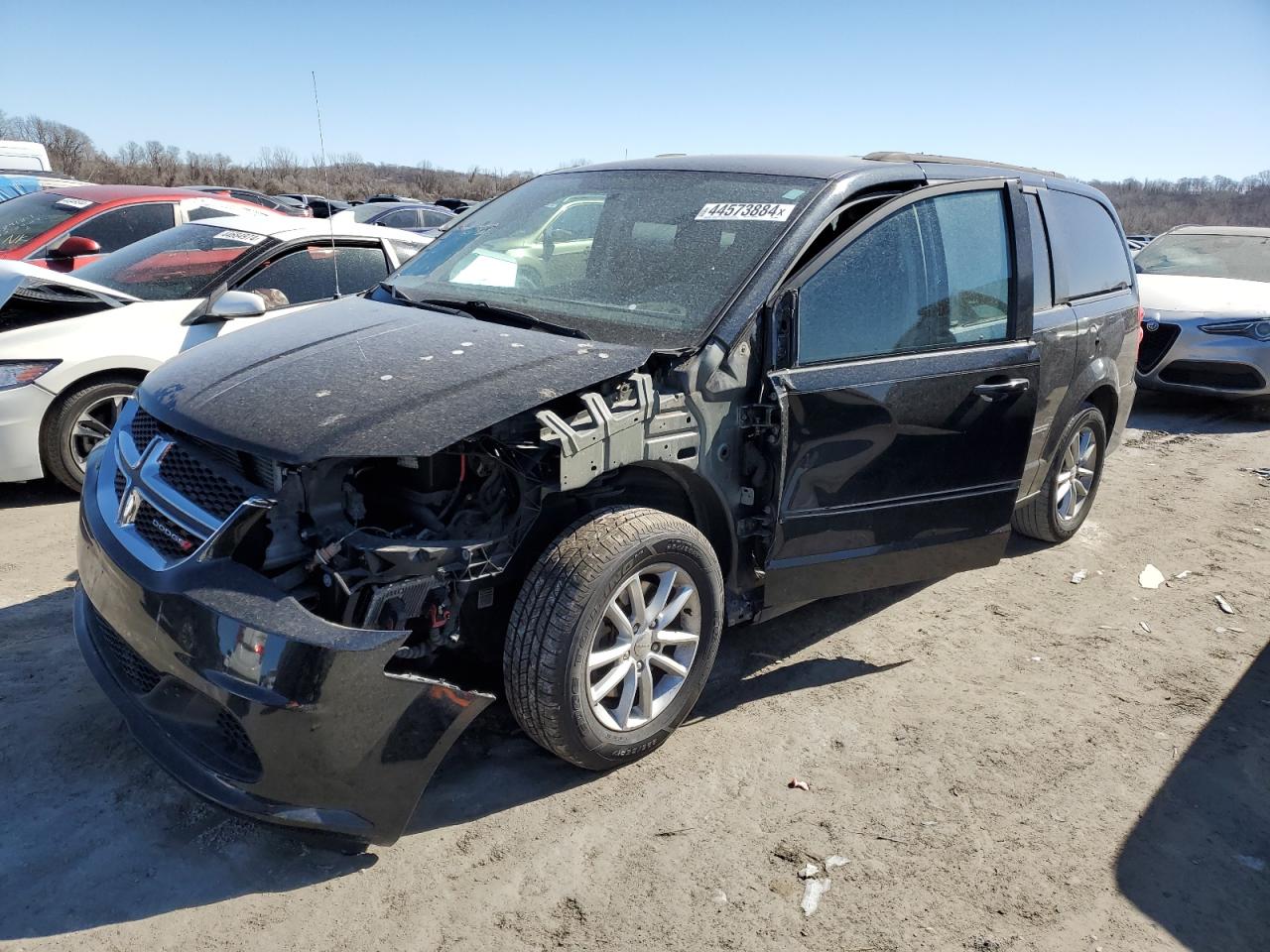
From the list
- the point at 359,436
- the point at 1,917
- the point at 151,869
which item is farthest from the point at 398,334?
the point at 1,917

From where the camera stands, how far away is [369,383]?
2.77 meters

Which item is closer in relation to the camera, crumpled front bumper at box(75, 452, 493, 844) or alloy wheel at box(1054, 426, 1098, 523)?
crumpled front bumper at box(75, 452, 493, 844)

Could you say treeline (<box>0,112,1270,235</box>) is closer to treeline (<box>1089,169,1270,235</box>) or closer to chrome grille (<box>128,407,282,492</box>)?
treeline (<box>1089,169,1270,235</box>)

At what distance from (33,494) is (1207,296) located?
9.65m

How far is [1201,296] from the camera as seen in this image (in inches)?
348

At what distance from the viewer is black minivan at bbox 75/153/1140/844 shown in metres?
2.45

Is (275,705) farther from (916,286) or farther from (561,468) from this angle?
(916,286)

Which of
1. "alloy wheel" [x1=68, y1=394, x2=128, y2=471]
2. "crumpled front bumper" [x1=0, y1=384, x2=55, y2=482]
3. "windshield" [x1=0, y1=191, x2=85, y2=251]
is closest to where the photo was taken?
"crumpled front bumper" [x1=0, y1=384, x2=55, y2=482]

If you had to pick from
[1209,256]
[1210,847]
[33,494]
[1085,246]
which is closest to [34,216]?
[33,494]

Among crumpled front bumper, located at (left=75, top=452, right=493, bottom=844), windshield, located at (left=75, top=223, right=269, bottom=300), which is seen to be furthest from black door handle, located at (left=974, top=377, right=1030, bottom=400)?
windshield, located at (left=75, top=223, right=269, bottom=300)

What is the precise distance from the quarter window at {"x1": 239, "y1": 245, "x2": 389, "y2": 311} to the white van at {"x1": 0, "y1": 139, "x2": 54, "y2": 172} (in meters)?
17.3

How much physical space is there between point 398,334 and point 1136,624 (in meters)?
3.59

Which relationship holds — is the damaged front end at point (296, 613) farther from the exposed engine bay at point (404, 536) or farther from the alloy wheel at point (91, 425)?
the alloy wheel at point (91, 425)

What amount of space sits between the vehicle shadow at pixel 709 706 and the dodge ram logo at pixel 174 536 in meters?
1.02
